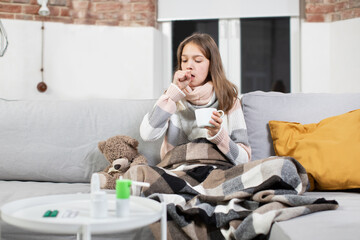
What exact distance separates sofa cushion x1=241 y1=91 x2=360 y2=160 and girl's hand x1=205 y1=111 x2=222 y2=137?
0.27m

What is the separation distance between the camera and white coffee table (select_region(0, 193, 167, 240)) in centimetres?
80

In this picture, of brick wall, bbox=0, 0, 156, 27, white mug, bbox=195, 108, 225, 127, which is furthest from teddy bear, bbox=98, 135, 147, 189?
brick wall, bbox=0, 0, 156, 27

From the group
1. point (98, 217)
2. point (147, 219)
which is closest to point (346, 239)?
point (147, 219)

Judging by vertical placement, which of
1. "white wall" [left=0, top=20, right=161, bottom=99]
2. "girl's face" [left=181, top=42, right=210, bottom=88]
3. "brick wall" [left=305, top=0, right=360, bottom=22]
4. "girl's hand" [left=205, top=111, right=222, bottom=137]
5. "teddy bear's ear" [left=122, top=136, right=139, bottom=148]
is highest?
"brick wall" [left=305, top=0, right=360, bottom=22]

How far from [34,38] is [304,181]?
258 cm

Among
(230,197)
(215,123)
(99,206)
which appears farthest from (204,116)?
(99,206)

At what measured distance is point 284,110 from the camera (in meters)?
1.69

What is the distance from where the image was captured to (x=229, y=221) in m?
1.14

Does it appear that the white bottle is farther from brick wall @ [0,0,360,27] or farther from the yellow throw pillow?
brick wall @ [0,0,360,27]

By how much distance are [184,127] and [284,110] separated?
1.39 ft

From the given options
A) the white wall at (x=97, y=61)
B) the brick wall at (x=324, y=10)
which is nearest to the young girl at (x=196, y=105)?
the white wall at (x=97, y=61)

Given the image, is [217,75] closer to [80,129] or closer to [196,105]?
[196,105]

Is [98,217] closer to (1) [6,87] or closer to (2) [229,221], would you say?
(2) [229,221]

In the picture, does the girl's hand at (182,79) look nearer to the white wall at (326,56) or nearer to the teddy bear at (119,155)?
the teddy bear at (119,155)
